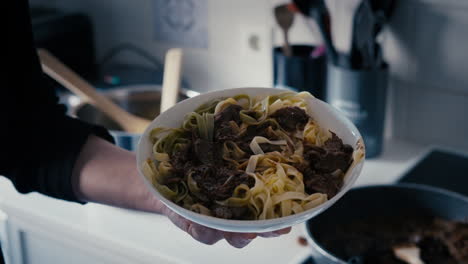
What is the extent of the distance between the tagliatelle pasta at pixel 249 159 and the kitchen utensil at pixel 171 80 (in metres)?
0.47

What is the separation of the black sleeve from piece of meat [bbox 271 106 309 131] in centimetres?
39

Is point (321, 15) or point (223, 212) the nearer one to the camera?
point (223, 212)

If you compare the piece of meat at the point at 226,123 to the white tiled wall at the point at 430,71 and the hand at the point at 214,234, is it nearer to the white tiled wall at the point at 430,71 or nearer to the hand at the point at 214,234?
the hand at the point at 214,234

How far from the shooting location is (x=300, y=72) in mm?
1329

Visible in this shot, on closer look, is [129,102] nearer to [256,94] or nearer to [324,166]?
[256,94]

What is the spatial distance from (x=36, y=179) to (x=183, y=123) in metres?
0.35

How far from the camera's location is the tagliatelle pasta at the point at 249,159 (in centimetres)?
69

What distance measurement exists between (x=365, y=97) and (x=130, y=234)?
0.56 m

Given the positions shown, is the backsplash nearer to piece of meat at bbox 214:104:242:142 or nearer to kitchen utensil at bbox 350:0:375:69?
kitchen utensil at bbox 350:0:375:69

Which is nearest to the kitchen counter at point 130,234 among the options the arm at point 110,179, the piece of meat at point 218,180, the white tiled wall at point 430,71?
the arm at point 110,179

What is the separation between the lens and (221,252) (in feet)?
3.31

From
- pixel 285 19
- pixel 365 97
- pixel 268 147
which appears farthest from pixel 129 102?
pixel 268 147

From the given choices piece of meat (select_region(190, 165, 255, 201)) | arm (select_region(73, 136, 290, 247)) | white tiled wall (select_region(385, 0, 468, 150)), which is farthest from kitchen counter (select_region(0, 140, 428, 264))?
piece of meat (select_region(190, 165, 255, 201))

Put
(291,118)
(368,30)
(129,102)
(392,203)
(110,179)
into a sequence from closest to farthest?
1. (291,118)
2. (110,179)
3. (392,203)
4. (368,30)
5. (129,102)
